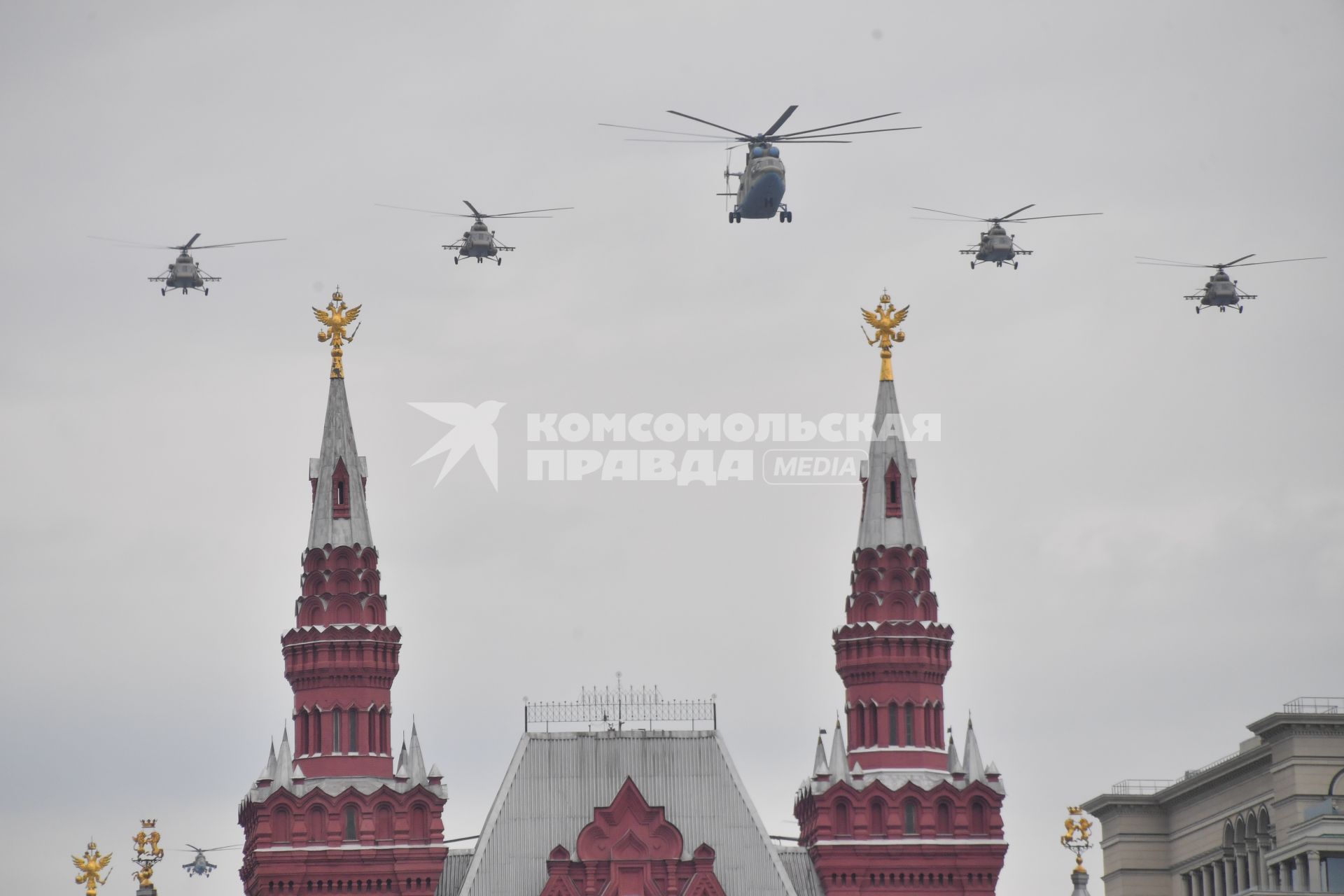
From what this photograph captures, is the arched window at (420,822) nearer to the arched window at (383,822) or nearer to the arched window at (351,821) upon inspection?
the arched window at (383,822)

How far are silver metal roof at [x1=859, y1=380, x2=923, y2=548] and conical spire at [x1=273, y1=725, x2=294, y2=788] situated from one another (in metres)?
22.6

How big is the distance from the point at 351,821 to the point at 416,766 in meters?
3.04

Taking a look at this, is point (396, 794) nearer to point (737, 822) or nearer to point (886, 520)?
point (737, 822)

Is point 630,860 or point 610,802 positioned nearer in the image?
point 630,860

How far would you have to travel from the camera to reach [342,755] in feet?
422

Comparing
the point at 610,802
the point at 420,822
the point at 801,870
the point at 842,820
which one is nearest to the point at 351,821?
the point at 420,822

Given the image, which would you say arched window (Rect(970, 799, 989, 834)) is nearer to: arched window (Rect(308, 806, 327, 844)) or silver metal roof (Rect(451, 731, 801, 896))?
silver metal roof (Rect(451, 731, 801, 896))

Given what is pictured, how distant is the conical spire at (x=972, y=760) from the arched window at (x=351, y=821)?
21943 mm

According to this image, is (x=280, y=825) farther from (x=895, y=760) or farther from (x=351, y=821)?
(x=895, y=760)

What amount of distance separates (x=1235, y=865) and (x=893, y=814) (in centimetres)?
2725

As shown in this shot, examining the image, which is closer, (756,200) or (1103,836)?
(756,200)

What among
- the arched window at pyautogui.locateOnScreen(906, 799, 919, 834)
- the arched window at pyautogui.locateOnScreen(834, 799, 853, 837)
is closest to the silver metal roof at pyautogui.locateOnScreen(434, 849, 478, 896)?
the arched window at pyautogui.locateOnScreen(834, 799, 853, 837)

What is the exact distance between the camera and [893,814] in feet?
421

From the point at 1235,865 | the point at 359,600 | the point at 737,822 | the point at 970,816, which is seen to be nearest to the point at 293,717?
the point at 359,600
